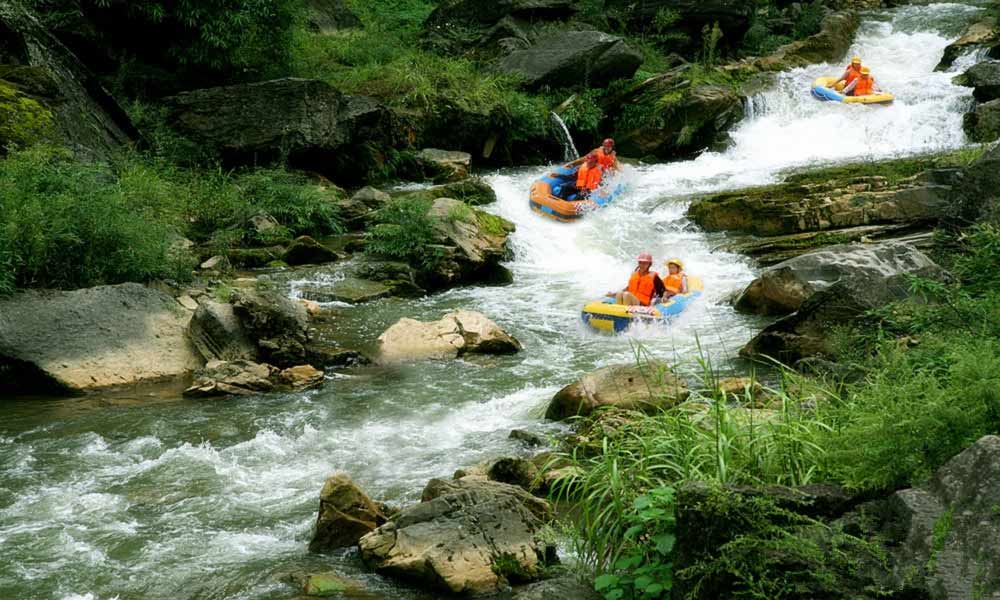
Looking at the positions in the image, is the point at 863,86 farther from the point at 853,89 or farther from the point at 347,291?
the point at 347,291

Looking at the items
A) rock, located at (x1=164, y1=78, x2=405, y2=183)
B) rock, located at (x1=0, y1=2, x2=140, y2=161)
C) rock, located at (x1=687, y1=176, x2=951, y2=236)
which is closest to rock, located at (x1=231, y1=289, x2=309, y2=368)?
rock, located at (x1=0, y1=2, x2=140, y2=161)

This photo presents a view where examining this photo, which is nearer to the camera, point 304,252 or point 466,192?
point 304,252

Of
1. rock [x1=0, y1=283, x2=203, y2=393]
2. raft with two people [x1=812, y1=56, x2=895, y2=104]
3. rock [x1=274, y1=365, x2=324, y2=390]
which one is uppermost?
rock [x1=0, y1=283, x2=203, y2=393]

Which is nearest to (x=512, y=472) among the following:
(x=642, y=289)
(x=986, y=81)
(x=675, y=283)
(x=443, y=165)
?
(x=642, y=289)

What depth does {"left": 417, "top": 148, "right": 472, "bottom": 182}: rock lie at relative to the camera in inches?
664

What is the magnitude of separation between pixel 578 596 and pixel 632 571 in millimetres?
260

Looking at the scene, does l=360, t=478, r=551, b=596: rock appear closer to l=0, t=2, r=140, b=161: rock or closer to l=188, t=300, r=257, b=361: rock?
l=188, t=300, r=257, b=361: rock

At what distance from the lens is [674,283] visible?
34.4 ft

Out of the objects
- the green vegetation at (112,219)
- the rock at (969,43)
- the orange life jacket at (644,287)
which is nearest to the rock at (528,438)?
the orange life jacket at (644,287)

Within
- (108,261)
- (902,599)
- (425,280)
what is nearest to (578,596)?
(902,599)

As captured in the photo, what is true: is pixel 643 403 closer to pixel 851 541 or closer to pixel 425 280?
pixel 851 541

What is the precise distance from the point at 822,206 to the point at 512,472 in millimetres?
8365

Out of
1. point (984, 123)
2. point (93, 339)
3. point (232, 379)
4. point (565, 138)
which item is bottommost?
point (565, 138)

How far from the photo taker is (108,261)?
9.34m
